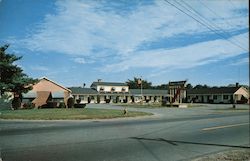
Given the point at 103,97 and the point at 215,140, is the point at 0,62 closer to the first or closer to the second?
the point at 215,140

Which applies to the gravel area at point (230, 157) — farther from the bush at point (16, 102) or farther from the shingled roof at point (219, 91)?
the shingled roof at point (219, 91)

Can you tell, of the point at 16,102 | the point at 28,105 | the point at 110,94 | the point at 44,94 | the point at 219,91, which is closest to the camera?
the point at 16,102

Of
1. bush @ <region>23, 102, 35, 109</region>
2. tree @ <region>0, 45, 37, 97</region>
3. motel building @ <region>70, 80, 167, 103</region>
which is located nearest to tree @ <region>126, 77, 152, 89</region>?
motel building @ <region>70, 80, 167, 103</region>

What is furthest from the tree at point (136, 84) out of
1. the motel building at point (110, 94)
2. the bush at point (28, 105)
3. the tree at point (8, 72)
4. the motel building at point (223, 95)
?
the tree at point (8, 72)

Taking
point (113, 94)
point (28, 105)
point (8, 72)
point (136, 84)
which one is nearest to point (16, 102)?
point (28, 105)

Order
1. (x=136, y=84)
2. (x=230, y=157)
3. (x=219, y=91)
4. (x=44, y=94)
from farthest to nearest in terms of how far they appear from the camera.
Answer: (x=136, y=84) → (x=219, y=91) → (x=44, y=94) → (x=230, y=157)

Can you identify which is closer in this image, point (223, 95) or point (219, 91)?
point (223, 95)

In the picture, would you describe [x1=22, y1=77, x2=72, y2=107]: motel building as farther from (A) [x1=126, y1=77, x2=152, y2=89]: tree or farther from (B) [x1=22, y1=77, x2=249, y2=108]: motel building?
(A) [x1=126, y1=77, x2=152, y2=89]: tree

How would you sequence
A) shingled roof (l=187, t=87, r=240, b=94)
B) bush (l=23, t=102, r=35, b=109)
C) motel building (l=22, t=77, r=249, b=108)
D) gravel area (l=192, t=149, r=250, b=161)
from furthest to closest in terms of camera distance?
shingled roof (l=187, t=87, r=240, b=94)
bush (l=23, t=102, r=35, b=109)
motel building (l=22, t=77, r=249, b=108)
gravel area (l=192, t=149, r=250, b=161)

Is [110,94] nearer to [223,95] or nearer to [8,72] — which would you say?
[223,95]

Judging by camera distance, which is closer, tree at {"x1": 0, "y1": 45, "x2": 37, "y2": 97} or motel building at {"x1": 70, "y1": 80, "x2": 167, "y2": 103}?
tree at {"x1": 0, "y1": 45, "x2": 37, "y2": 97}

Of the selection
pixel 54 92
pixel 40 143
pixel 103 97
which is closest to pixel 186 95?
pixel 103 97

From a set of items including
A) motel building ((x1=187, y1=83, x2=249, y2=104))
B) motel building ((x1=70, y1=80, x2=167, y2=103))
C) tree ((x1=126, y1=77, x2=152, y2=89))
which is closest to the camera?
motel building ((x1=70, y1=80, x2=167, y2=103))

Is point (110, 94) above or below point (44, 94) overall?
above
